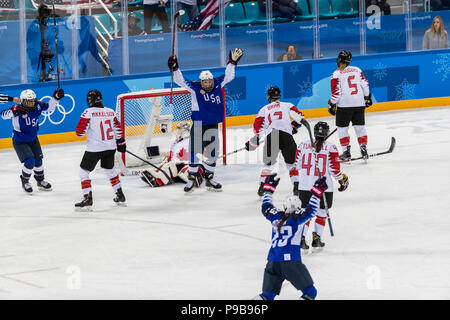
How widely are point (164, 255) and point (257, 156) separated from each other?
18.4ft

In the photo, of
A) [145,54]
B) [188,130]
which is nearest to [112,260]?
[188,130]

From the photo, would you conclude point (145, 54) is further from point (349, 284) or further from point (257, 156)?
point (349, 284)

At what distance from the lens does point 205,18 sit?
16297mm

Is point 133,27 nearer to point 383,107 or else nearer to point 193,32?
point 193,32

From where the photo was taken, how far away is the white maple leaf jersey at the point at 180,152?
1228 centimetres

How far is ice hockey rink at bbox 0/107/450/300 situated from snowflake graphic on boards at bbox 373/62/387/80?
155 inches

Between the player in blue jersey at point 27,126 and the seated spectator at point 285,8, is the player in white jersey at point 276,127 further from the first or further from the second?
the seated spectator at point 285,8

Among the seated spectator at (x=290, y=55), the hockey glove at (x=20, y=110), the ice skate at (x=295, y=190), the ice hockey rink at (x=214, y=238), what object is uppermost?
the seated spectator at (x=290, y=55)

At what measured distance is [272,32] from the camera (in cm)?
1669

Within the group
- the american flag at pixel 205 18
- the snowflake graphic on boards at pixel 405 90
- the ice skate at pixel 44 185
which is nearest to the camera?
the ice skate at pixel 44 185

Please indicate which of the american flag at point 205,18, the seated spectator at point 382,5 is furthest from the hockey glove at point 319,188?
the seated spectator at point 382,5

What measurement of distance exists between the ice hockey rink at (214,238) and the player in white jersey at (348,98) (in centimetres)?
41

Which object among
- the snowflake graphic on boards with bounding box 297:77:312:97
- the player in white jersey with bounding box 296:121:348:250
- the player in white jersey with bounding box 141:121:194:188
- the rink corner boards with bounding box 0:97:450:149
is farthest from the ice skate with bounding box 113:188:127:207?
the snowflake graphic on boards with bounding box 297:77:312:97

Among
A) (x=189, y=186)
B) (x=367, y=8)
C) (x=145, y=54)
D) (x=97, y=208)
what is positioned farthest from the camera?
(x=367, y=8)
